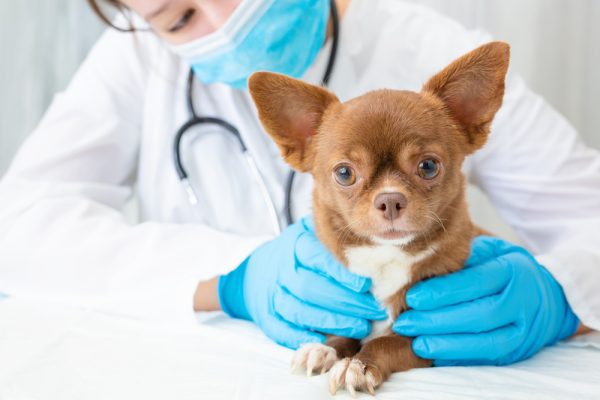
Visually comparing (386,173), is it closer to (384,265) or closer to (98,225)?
(384,265)

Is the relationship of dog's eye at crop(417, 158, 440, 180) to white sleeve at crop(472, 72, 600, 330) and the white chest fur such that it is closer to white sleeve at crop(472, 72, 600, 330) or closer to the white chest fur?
the white chest fur

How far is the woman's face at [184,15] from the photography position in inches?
70.1

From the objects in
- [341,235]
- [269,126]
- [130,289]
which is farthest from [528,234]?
[130,289]

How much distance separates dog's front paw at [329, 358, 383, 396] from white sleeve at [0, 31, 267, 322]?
0.61m

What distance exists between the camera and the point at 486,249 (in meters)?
1.58

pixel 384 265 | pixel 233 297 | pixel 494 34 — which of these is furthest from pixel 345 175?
pixel 494 34

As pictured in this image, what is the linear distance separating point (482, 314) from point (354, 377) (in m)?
0.40

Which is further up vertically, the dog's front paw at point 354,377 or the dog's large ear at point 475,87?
the dog's large ear at point 475,87

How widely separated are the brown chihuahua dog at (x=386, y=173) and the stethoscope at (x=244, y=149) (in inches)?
20.6

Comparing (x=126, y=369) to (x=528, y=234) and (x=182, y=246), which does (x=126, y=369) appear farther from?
(x=528, y=234)

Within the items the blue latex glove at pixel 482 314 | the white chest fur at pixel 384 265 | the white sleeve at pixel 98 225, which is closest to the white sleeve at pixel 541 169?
the blue latex glove at pixel 482 314

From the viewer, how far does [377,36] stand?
2090mm

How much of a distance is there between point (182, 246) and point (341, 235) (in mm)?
639

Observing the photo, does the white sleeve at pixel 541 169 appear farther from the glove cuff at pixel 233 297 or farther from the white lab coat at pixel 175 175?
the glove cuff at pixel 233 297
